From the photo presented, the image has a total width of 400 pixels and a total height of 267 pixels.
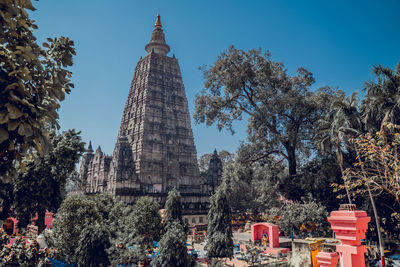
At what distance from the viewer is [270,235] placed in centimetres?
2444

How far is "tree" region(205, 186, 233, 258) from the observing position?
18.4m

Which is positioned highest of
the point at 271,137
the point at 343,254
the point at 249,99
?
the point at 249,99

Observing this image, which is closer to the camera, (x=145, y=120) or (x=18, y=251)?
(x=18, y=251)

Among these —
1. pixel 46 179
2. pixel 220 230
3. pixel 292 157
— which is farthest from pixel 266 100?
pixel 46 179

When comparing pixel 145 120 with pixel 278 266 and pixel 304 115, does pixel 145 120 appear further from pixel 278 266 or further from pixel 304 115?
pixel 278 266

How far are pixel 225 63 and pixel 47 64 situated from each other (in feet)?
82.4

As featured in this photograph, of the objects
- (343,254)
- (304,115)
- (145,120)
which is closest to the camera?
(343,254)

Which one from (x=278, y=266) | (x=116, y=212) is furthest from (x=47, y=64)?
(x=116, y=212)

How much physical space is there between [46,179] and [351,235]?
25.2 m

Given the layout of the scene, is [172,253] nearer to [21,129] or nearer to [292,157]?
[21,129]

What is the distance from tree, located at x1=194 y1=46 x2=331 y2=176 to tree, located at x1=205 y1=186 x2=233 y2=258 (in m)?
10.1

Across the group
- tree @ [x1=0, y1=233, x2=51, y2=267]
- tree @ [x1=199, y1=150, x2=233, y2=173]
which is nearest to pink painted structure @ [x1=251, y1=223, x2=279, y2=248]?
tree @ [x1=0, y1=233, x2=51, y2=267]

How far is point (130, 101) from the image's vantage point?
51.4 m

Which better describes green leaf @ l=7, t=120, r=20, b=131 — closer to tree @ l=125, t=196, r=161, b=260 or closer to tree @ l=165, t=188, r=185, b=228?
tree @ l=125, t=196, r=161, b=260
